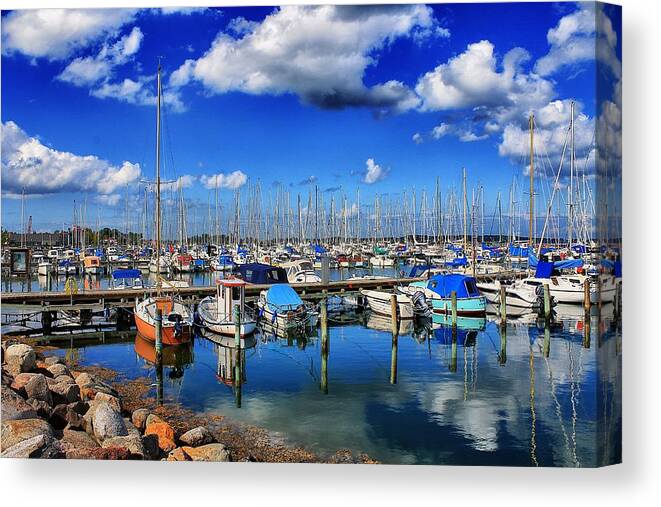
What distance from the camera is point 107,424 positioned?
862cm

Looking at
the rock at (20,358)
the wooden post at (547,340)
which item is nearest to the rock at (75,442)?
the rock at (20,358)

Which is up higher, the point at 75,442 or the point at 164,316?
the point at 164,316

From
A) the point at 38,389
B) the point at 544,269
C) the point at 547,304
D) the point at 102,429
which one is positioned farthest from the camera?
the point at 544,269

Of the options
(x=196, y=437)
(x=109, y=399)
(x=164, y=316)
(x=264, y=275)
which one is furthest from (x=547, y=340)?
(x=109, y=399)

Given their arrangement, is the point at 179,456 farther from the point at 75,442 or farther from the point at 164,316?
the point at 164,316

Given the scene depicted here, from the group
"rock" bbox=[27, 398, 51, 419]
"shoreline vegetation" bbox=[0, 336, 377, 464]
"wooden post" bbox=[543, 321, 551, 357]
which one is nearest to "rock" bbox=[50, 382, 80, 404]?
"shoreline vegetation" bbox=[0, 336, 377, 464]

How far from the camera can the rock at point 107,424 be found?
856cm

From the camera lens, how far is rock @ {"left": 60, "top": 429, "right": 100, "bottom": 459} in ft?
25.8

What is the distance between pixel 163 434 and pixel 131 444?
79 centimetres

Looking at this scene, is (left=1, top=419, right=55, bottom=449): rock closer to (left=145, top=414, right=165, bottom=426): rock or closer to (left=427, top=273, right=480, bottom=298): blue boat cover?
(left=145, top=414, right=165, bottom=426): rock

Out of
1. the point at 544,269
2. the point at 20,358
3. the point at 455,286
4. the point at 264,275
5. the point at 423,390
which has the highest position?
the point at 544,269

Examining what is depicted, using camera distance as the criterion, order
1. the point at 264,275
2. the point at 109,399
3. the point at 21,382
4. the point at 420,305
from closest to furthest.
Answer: the point at 21,382 → the point at 109,399 → the point at 420,305 → the point at 264,275

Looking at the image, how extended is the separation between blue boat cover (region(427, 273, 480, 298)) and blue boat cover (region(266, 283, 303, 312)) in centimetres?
558

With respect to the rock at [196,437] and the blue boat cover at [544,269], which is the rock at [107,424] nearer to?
the rock at [196,437]
